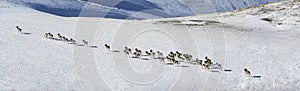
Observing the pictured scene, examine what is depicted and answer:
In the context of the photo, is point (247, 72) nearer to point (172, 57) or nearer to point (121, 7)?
point (172, 57)

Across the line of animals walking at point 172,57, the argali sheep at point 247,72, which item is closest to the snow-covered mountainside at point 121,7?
the line of animals walking at point 172,57

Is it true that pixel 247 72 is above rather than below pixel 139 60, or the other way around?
below

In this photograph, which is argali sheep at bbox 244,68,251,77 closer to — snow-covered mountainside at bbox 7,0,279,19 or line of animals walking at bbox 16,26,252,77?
line of animals walking at bbox 16,26,252,77

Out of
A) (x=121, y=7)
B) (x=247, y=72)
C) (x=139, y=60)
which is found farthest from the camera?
(x=121, y=7)

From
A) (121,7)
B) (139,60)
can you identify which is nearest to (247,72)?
(139,60)

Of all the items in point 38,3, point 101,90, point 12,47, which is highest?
point 38,3

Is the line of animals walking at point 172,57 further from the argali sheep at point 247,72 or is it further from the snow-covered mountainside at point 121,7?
the snow-covered mountainside at point 121,7

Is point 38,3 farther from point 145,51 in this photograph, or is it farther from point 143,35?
point 145,51

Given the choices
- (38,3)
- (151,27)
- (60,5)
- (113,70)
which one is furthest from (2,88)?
(60,5)
